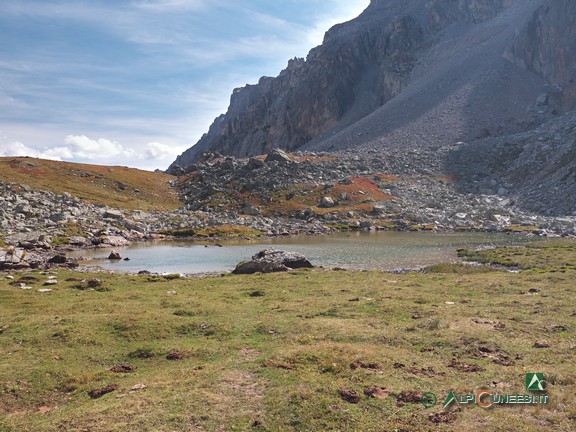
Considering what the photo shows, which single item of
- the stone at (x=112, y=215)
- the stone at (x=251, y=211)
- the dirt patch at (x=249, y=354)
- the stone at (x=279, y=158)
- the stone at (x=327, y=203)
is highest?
the stone at (x=279, y=158)

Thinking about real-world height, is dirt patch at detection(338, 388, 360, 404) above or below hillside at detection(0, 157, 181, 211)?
below

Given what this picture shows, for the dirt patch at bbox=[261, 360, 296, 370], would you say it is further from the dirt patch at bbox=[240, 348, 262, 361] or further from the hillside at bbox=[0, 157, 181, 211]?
the hillside at bbox=[0, 157, 181, 211]

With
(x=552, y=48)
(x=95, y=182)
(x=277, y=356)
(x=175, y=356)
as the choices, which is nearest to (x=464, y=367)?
(x=277, y=356)

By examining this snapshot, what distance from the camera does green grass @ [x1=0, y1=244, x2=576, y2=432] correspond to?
39.3ft

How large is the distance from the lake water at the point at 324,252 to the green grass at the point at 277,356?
21790mm

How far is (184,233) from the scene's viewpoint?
306 ft

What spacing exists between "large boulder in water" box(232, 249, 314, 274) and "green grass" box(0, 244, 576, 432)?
13.7 m

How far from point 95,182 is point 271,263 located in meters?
113

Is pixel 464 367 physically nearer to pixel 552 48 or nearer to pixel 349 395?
pixel 349 395

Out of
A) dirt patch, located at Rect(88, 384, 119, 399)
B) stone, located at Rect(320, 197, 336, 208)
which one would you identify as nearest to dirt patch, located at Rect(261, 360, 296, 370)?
dirt patch, located at Rect(88, 384, 119, 399)

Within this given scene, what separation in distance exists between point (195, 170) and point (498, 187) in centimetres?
10843

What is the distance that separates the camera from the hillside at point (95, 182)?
120m

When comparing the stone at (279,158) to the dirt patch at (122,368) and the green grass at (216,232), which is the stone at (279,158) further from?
the dirt patch at (122,368)

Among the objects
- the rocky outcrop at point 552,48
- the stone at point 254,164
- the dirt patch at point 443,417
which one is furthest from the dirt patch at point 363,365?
the rocky outcrop at point 552,48
